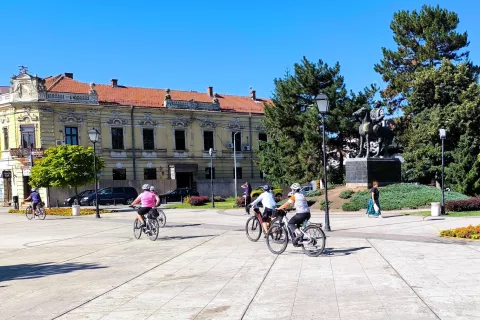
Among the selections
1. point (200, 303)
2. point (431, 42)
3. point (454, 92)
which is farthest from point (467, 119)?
point (200, 303)

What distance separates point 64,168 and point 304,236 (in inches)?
994

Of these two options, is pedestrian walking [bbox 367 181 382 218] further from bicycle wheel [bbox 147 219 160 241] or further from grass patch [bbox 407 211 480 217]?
bicycle wheel [bbox 147 219 160 241]

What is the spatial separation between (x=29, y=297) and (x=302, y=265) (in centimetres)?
521

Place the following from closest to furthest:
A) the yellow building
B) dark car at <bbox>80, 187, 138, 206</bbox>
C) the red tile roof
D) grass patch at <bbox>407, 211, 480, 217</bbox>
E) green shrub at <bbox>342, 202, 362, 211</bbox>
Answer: grass patch at <bbox>407, 211, 480, 217</bbox> → green shrub at <bbox>342, 202, 362, 211</bbox> → dark car at <bbox>80, 187, 138, 206</bbox> → the yellow building → the red tile roof

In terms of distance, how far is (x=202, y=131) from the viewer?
181 ft

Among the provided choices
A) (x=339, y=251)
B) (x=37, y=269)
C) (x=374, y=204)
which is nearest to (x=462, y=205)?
(x=374, y=204)

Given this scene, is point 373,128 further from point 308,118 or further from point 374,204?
point 308,118

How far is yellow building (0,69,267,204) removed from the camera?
44.8 meters

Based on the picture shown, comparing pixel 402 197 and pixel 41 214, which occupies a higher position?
pixel 402 197

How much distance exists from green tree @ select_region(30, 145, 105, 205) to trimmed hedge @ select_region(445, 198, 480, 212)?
23.0 meters

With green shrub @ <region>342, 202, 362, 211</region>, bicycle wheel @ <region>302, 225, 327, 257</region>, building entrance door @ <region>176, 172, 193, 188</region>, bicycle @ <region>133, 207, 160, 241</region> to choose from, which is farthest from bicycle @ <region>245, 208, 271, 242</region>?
building entrance door @ <region>176, 172, 193, 188</region>

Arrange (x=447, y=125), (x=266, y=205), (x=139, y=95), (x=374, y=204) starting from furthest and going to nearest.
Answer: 1. (x=139, y=95)
2. (x=447, y=125)
3. (x=374, y=204)
4. (x=266, y=205)

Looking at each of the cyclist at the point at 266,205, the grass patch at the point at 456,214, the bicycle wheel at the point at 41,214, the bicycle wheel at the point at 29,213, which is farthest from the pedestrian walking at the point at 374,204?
the bicycle wheel at the point at 29,213

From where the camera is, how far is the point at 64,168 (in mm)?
32500
